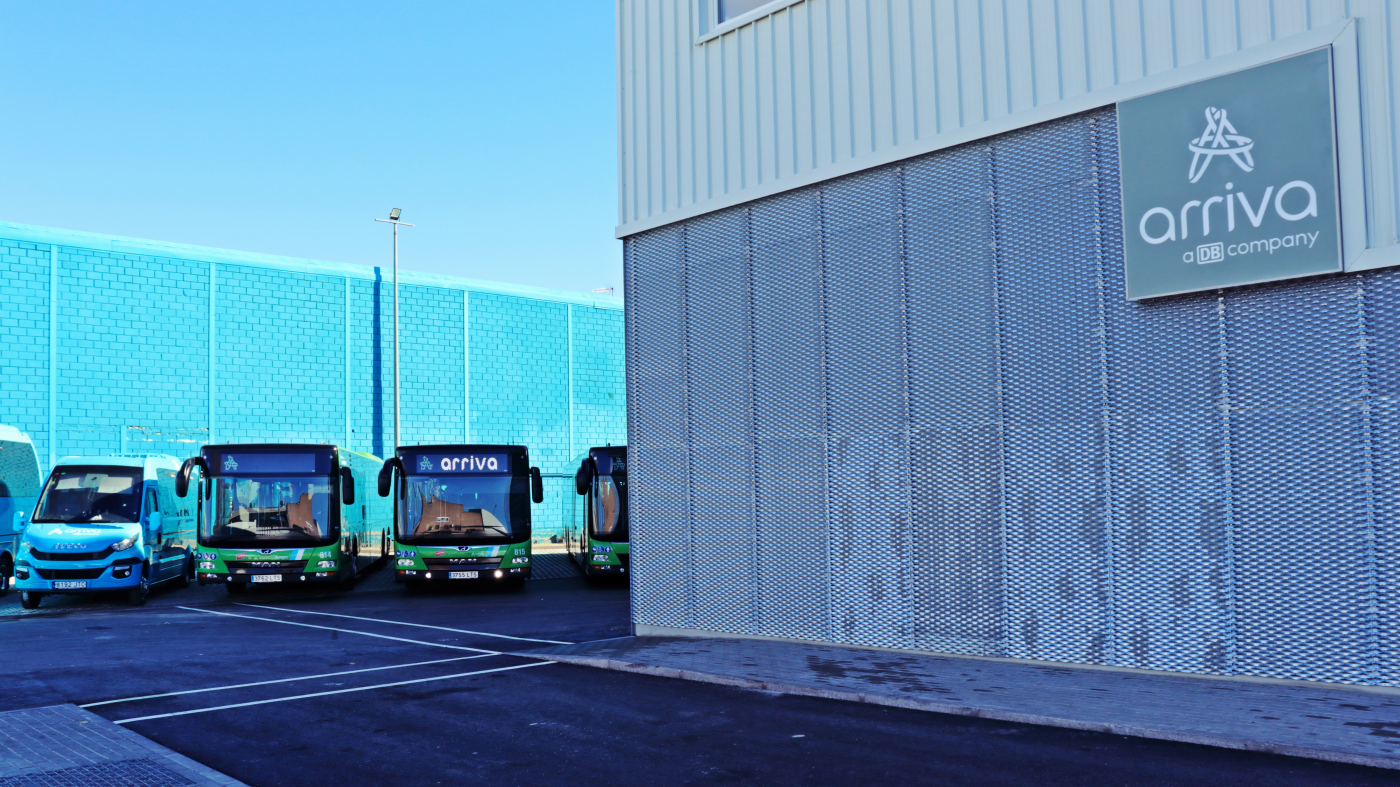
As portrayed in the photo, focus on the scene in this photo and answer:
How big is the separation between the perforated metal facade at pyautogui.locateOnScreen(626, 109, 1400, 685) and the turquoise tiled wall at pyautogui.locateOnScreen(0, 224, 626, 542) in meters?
17.8

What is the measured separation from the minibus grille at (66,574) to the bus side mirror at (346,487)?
4.14 metres

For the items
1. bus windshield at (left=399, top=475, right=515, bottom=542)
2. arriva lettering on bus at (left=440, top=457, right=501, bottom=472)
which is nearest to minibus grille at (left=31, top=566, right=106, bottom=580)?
bus windshield at (left=399, top=475, right=515, bottom=542)

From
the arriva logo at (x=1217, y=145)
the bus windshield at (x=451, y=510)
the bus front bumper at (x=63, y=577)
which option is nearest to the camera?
the arriva logo at (x=1217, y=145)

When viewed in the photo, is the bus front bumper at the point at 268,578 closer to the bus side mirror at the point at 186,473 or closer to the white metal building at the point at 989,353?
the bus side mirror at the point at 186,473

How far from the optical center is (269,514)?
1981 cm

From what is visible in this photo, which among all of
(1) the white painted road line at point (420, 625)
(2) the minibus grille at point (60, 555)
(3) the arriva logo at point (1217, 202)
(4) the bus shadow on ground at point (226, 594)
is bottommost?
(4) the bus shadow on ground at point (226, 594)

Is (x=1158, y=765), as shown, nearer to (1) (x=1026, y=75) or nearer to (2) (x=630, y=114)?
(1) (x=1026, y=75)

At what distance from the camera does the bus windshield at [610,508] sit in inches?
869

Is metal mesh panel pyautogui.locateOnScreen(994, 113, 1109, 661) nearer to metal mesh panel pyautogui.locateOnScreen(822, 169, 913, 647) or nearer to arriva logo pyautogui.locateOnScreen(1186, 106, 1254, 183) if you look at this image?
arriva logo pyautogui.locateOnScreen(1186, 106, 1254, 183)

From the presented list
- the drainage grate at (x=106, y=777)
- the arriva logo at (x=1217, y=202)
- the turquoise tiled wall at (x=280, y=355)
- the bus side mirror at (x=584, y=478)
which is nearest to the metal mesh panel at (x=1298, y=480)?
the arriva logo at (x=1217, y=202)

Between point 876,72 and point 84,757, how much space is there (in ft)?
28.6

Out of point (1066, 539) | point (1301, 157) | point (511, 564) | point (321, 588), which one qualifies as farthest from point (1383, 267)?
point (321, 588)

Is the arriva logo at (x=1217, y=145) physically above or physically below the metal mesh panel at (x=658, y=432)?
above

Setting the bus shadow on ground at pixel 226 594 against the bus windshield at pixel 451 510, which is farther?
the bus windshield at pixel 451 510
